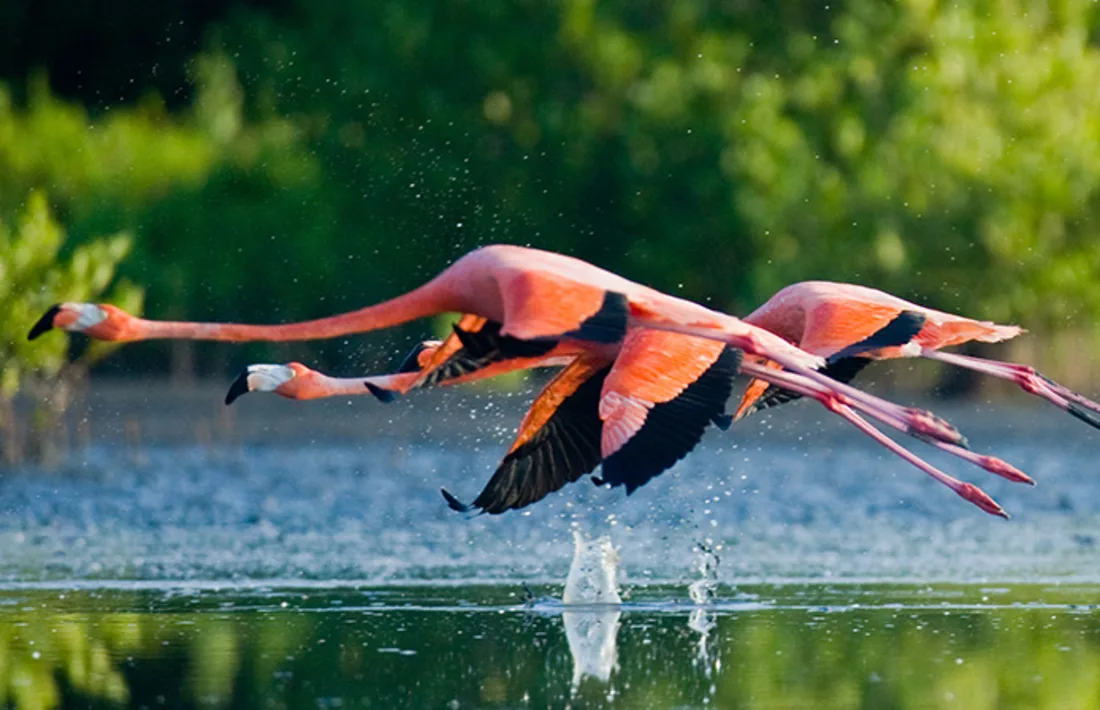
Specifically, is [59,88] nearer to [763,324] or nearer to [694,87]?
[694,87]

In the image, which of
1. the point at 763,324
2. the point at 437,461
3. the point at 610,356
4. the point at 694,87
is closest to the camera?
the point at 610,356

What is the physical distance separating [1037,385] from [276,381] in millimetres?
3983

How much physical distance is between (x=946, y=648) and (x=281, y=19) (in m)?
32.9

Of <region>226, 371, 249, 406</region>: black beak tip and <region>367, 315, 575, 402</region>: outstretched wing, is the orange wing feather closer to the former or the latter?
<region>367, 315, 575, 402</region>: outstretched wing

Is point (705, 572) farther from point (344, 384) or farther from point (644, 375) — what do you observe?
point (644, 375)

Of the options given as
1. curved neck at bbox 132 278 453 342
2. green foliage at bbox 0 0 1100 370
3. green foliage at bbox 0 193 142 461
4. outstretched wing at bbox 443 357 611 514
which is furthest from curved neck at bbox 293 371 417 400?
green foliage at bbox 0 0 1100 370

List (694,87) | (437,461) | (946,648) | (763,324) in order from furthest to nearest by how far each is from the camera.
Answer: (694,87)
(437,461)
(763,324)
(946,648)

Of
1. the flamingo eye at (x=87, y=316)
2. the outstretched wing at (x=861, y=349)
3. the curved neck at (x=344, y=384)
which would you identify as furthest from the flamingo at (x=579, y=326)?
the outstretched wing at (x=861, y=349)

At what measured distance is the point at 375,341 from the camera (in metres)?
35.2

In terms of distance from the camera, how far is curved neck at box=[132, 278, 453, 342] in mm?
10297

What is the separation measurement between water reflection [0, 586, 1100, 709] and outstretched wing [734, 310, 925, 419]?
1.00 m

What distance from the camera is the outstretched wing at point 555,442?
11148mm

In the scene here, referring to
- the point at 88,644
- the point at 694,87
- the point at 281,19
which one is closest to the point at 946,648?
the point at 88,644

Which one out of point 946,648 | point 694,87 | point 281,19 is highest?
point 281,19
